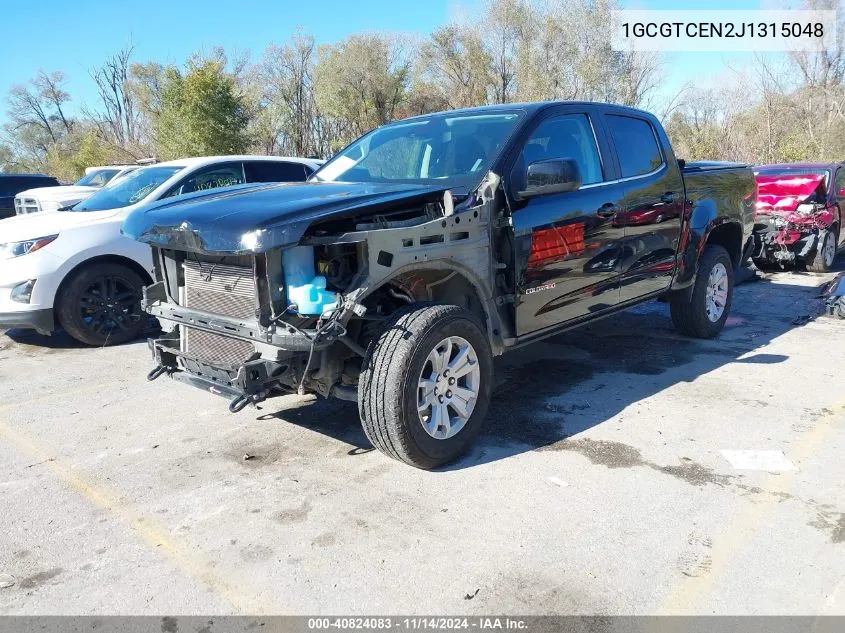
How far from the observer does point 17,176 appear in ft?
55.9

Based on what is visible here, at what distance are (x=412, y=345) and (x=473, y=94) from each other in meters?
34.6

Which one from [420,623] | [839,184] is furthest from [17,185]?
[420,623]

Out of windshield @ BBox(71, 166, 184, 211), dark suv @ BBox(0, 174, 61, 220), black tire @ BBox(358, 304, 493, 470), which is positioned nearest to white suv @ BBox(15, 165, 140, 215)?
dark suv @ BBox(0, 174, 61, 220)

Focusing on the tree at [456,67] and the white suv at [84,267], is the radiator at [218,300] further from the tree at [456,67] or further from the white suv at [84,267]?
the tree at [456,67]

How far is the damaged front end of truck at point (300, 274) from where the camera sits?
3266 millimetres

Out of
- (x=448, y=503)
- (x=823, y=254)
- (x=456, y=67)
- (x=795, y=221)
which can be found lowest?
(x=448, y=503)

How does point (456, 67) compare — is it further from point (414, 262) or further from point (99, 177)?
point (414, 262)

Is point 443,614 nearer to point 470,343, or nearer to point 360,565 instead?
point 360,565

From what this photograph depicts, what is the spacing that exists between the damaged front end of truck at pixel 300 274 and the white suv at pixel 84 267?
104 inches

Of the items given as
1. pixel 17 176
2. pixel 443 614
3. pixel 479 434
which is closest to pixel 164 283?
pixel 479 434

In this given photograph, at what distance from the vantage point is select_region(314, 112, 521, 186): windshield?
4.22 metres

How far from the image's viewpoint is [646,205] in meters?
5.12

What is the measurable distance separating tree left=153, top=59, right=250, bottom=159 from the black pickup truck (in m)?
19.9

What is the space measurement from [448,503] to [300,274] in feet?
4.43
